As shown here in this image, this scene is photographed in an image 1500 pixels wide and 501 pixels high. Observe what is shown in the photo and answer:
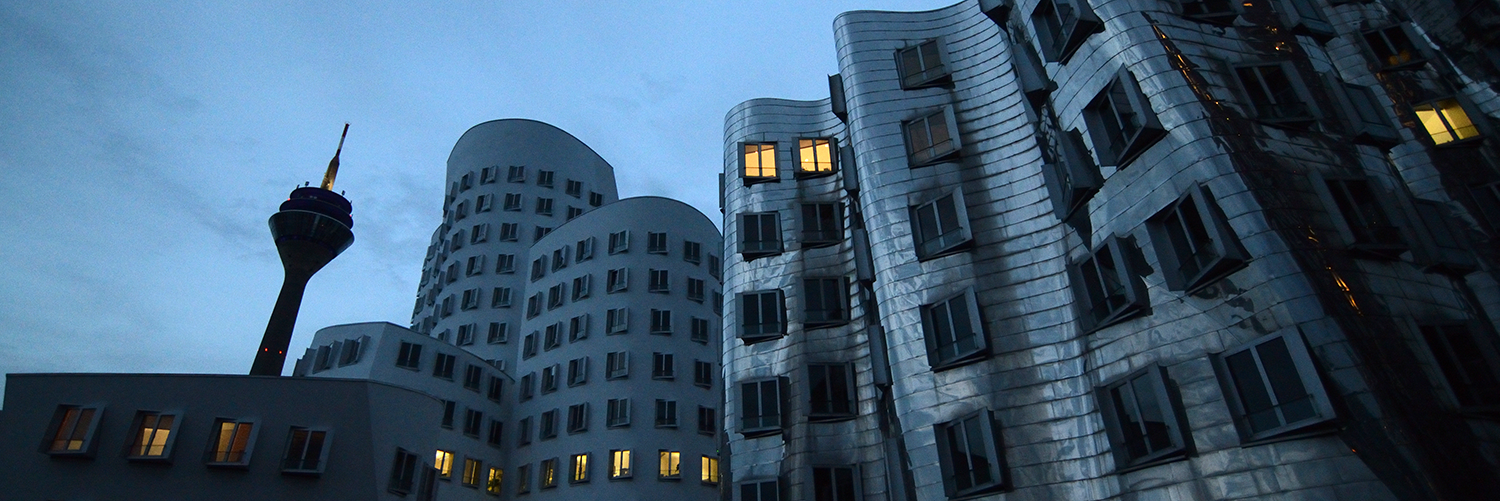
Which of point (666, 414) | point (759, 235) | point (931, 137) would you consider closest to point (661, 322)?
point (666, 414)

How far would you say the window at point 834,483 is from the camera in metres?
27.0

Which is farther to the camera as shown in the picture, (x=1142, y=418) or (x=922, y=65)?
(x=922, y=65)

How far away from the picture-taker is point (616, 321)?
58.9 m

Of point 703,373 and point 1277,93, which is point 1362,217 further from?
point 703,373

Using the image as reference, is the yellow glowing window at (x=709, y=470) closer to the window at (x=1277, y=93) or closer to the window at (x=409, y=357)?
the window at (x=409, y=357)

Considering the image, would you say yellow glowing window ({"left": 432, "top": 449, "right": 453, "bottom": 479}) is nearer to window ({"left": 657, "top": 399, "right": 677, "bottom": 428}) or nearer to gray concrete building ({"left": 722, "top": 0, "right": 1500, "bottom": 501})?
window ({"left": 657, "top": 399, "right": 677, "bottom": 428})

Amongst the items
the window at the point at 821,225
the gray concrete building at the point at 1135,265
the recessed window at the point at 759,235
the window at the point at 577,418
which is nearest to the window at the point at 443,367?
the window at the point at 577,418

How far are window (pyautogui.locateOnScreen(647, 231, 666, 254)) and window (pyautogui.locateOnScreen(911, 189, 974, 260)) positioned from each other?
3782 centimetres

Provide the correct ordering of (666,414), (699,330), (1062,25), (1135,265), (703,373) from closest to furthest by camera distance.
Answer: (1135,265) → (1062,25) → (666,414) → (703,373) → (699,330)

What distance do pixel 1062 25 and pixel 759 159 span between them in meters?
14.5

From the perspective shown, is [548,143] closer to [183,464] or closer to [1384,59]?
[183,464]

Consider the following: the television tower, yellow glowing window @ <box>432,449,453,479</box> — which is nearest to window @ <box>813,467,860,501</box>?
yellow glowing window @ <box>432,449,453,479</box>

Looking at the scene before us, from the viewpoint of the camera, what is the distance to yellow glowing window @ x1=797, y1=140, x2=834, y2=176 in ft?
111

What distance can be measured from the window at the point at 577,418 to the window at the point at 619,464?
3.08 meters
